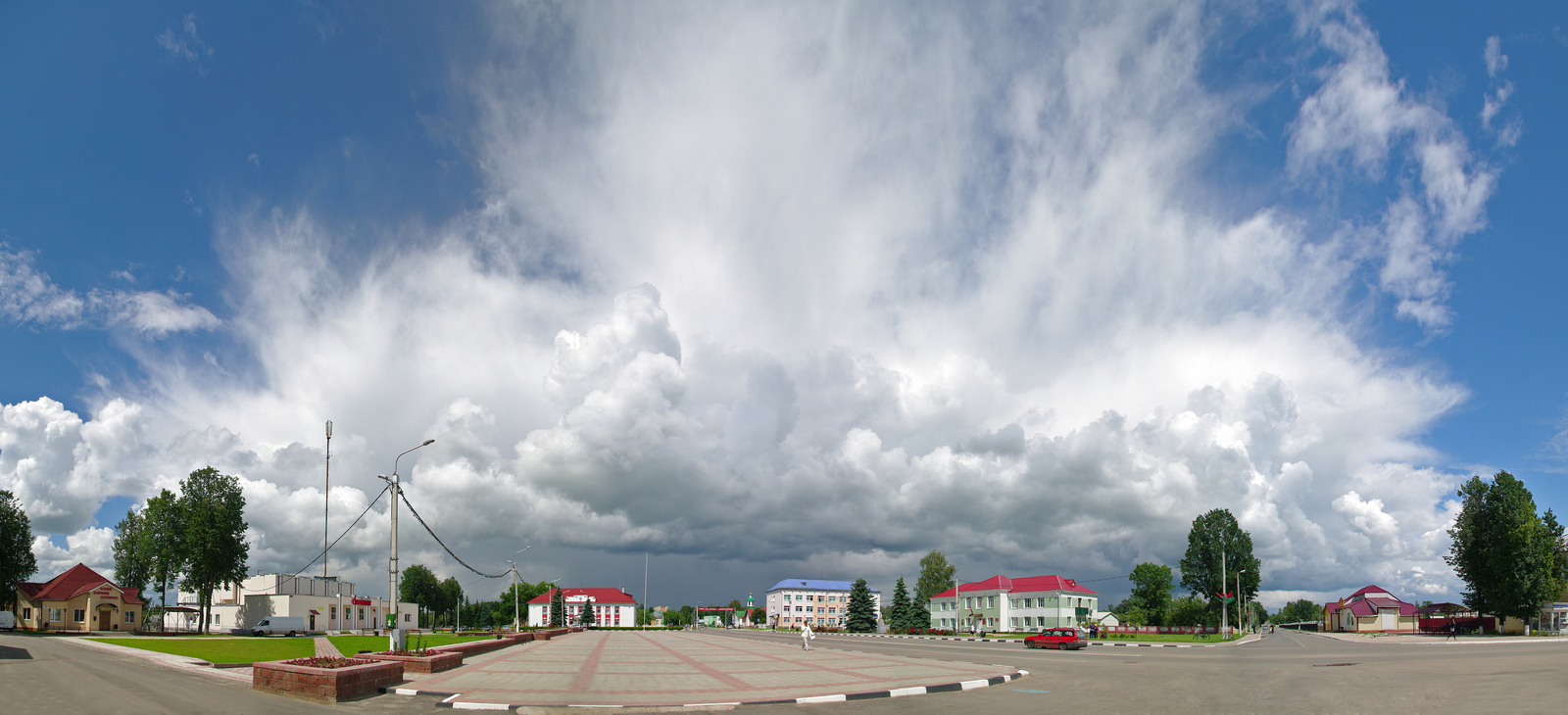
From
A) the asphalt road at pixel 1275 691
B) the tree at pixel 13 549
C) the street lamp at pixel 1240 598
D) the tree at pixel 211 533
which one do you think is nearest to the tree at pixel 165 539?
the tree at pixel 211 533

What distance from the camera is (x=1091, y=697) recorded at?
16.5 meters

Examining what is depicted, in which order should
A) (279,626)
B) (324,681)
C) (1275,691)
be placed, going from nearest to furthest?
(324,681) < (1275,691) < (279,626)

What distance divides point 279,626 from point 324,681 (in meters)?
62.1

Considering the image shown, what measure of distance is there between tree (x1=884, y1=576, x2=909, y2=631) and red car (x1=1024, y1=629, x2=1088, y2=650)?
43021 mm

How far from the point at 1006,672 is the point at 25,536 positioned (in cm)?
9228

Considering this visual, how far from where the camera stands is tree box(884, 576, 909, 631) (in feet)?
287

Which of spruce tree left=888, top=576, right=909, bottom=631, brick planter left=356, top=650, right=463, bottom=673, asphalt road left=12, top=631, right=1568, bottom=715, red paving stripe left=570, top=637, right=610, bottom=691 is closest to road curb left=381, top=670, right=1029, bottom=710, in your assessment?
asphalt road left=12, top=631, right=1568, bottom=715

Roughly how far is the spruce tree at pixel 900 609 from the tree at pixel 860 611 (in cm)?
642

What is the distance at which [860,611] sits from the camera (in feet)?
315

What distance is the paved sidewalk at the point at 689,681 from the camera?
17.1 m

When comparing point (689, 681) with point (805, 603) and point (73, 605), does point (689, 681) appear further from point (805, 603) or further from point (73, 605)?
point (805, 603)

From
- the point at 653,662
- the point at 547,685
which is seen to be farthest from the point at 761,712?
the point at 653,662

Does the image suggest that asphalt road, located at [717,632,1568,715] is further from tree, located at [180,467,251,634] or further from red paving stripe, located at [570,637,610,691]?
tree, located at [180,467,251,634]

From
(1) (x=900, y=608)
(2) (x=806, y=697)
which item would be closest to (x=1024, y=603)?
(1) (x=900, y=608)
